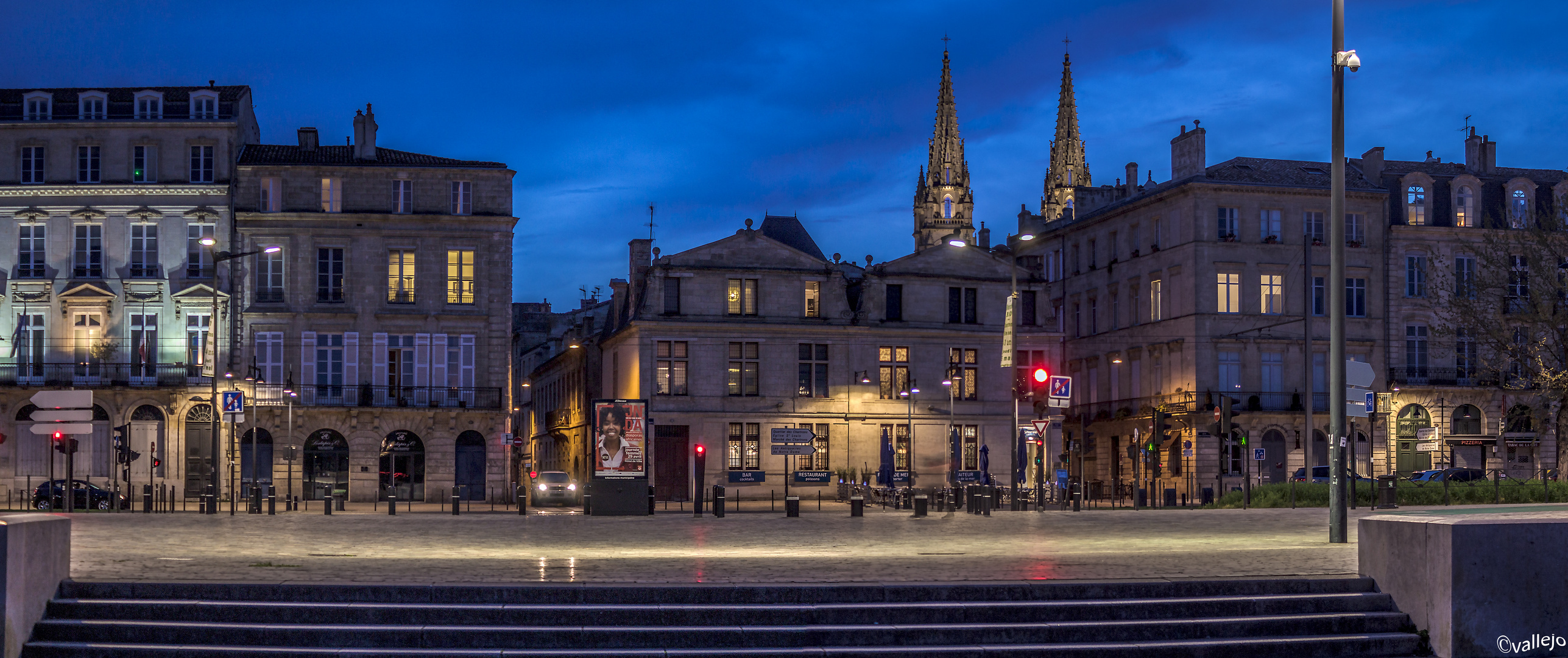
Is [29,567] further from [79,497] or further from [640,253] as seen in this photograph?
[640,253]

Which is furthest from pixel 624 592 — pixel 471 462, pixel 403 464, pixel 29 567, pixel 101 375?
pixel 101 375

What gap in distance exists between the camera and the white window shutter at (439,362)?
56.2 m

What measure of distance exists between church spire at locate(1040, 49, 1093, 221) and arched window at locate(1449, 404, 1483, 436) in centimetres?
6655

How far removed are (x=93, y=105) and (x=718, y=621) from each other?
164 ft

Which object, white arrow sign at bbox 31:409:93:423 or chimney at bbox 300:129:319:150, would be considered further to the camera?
chimney at bbox 300:129:319:150

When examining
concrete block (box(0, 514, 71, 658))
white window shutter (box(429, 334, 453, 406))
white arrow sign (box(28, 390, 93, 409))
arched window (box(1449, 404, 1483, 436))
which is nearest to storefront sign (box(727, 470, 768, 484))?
white window shutter (box(429, 334, 453, 406))

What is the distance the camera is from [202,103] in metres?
55.9

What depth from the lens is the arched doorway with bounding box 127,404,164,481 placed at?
53938 mm

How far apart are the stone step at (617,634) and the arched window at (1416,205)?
2224 inches

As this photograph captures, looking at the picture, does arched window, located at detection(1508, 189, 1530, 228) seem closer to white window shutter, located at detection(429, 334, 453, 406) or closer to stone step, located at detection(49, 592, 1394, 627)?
white window shutter, located at detection(429, 334, 453, 406)

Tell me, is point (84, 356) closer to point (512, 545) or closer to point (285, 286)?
point (285, 286)

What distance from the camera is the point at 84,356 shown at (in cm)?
5462

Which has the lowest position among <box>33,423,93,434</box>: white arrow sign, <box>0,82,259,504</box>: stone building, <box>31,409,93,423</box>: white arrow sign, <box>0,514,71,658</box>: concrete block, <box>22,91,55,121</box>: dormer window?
<box>0,514,71,658</box>: concrete block

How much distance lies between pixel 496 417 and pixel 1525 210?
43262 millimetres
